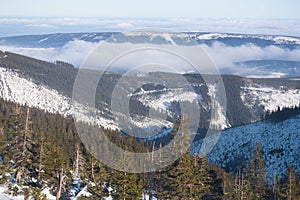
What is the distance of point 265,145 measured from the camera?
136375mm

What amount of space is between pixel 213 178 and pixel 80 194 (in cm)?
1693

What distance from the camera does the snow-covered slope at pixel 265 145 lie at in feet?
393

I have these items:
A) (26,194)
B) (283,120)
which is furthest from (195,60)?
(283,120)

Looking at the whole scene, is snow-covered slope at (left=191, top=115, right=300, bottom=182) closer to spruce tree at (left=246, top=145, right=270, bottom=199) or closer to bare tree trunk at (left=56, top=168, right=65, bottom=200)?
spruce tree at (left=246, top=145, right=270, bottom=199)

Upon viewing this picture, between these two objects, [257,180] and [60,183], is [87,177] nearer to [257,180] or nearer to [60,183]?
[60,183]

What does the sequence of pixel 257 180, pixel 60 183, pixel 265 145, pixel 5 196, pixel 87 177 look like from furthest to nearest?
1. pixel 265 145
2. pixel 257 180
3. pixel 87 177
4. pixel 60 183
5. pixel 5 196

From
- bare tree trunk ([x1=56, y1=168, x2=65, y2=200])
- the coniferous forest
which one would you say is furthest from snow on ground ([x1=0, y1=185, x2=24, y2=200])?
bare tree trunk ([x1=56, y1=168, x2=65, y2=200])

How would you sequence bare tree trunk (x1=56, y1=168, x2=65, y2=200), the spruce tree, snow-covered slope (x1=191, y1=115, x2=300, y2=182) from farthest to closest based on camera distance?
snow-covered slope (x1=191, y1=115, x2=300, y2=182)
the spruce tree
bare tree trunk (x1=56, y1=168, x2=65, y2=200)

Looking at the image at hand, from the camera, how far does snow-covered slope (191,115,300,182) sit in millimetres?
119750

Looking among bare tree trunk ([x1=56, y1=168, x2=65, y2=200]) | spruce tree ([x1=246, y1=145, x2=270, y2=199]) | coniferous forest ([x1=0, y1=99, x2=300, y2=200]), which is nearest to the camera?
coniferous forest ([x1=0, y1=99, x2=300, y2=200])

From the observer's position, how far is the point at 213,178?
2095 inches

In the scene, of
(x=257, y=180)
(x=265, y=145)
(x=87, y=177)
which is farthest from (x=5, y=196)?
(x=265, y=145)

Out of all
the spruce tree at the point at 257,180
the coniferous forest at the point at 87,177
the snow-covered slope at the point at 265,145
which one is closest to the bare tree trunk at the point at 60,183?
the coniferous forest at the point at 87,177

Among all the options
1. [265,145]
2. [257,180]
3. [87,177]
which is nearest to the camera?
A: [87,177]
